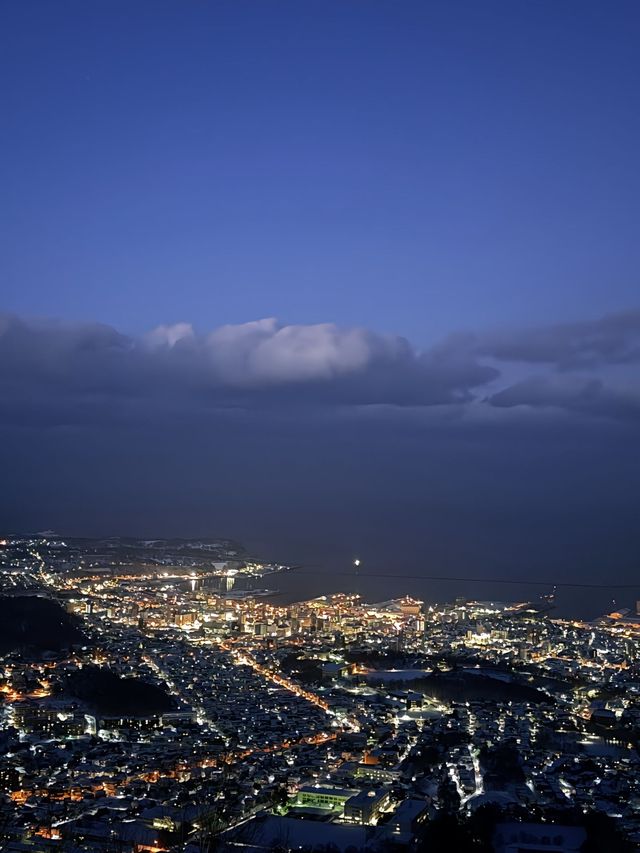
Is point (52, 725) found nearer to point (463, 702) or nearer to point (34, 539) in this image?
point (463, 702)

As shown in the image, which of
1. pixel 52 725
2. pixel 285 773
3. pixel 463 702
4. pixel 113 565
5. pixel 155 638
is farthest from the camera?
pixel 113 565

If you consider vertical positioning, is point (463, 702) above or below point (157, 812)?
below

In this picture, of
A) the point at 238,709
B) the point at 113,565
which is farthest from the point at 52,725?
the point at 113,565

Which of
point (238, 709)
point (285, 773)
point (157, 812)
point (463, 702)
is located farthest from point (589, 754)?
point (157, 812)

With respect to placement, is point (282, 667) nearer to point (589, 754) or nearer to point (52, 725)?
point (52, 725)

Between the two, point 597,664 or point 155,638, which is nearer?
point 597,664

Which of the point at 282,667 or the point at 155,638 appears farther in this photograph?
the point at 155,638

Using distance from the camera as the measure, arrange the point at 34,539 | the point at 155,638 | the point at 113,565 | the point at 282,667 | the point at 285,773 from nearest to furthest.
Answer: the point at 285,773, the point at 282,667, the point at 155,638, the point at 113,565, the point at 34,539

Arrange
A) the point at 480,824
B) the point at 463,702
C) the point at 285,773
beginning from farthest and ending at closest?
the point at 463,702
the point at 285,773
the point at 480,824

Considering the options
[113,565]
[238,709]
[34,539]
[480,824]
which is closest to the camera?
[480,824]
